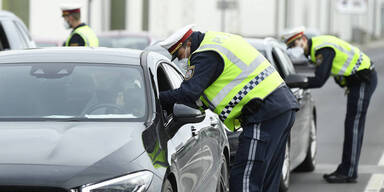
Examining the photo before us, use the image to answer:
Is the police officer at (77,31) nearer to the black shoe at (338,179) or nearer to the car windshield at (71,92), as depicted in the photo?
the black shoe at (338,179)

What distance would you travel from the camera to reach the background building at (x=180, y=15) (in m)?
28.3

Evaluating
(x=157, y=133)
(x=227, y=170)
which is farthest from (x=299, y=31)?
(x=157, y=133)

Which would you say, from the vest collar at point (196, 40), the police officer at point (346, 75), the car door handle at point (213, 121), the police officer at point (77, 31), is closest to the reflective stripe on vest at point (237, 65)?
the vest collar at point (196, 40)

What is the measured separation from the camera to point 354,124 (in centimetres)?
1087

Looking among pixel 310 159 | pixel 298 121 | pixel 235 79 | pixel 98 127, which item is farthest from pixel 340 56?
pixel 98 127

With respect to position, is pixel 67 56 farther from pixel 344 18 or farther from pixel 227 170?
pixel 344 18

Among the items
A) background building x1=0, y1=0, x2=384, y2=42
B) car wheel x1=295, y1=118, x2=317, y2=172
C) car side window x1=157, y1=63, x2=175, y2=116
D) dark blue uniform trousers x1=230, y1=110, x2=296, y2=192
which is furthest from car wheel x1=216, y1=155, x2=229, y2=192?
background building x1=0, y1=0, x2=384, y2=42

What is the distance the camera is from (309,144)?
37.1ft

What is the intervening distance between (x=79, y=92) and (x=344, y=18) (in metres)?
80.5

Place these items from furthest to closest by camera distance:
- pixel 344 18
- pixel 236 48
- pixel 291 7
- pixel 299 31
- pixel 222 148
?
pixel 344 18, pixel 291 7, pixel 299 31, pixel 222 148, pixel 236 48

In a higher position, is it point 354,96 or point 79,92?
point 79,92

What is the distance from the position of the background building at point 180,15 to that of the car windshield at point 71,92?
1180cm

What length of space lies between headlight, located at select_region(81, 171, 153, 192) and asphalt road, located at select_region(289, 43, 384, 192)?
4.83 m

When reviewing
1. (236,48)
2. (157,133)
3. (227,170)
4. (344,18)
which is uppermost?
(236,48)
